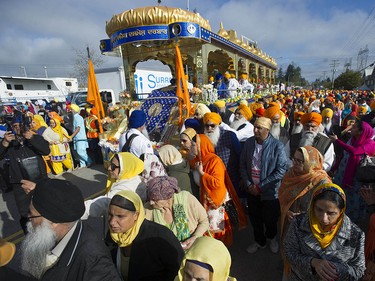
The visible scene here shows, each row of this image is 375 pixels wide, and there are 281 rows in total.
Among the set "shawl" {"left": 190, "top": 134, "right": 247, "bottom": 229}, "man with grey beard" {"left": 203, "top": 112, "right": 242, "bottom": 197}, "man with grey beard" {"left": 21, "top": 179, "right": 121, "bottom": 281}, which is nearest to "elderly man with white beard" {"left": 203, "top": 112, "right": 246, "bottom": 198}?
"man with grey beard" {"left": 203, "top": 112, "right": 242, "bottom": 197}

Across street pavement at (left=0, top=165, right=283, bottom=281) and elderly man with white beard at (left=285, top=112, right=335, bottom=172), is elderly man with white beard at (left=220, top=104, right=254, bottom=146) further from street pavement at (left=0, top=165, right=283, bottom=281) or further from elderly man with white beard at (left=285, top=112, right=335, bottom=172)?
street pavement at (left=0, top=165, right=283, bottom=281)

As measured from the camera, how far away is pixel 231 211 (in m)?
2.96

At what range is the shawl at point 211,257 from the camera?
4.23 ft

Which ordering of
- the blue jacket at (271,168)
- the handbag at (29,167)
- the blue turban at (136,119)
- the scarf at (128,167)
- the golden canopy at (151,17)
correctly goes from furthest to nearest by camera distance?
the golden canopy at (151,17) → the blue turban at (136,119) → the handbag at (29,167) → the blue jacket at (271,168) → the scarf at (128,167)

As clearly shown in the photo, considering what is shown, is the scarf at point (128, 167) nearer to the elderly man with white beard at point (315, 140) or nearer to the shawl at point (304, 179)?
the shawl at point (304, 179)

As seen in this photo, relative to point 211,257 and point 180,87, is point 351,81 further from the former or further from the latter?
point 211,257

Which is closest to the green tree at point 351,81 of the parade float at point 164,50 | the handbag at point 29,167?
the parade float at point 164,50

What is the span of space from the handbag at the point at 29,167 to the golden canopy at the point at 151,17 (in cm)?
926

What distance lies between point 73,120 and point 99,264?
6.49 metres

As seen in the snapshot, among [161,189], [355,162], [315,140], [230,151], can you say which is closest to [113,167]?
[161,189]

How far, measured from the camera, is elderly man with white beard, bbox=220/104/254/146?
4.12 metres

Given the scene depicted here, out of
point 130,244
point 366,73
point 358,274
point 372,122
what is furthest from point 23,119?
point 366,73

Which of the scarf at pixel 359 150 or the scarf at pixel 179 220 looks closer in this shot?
the scarf at pixel 179 220

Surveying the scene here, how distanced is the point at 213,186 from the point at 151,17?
33.5 ft
